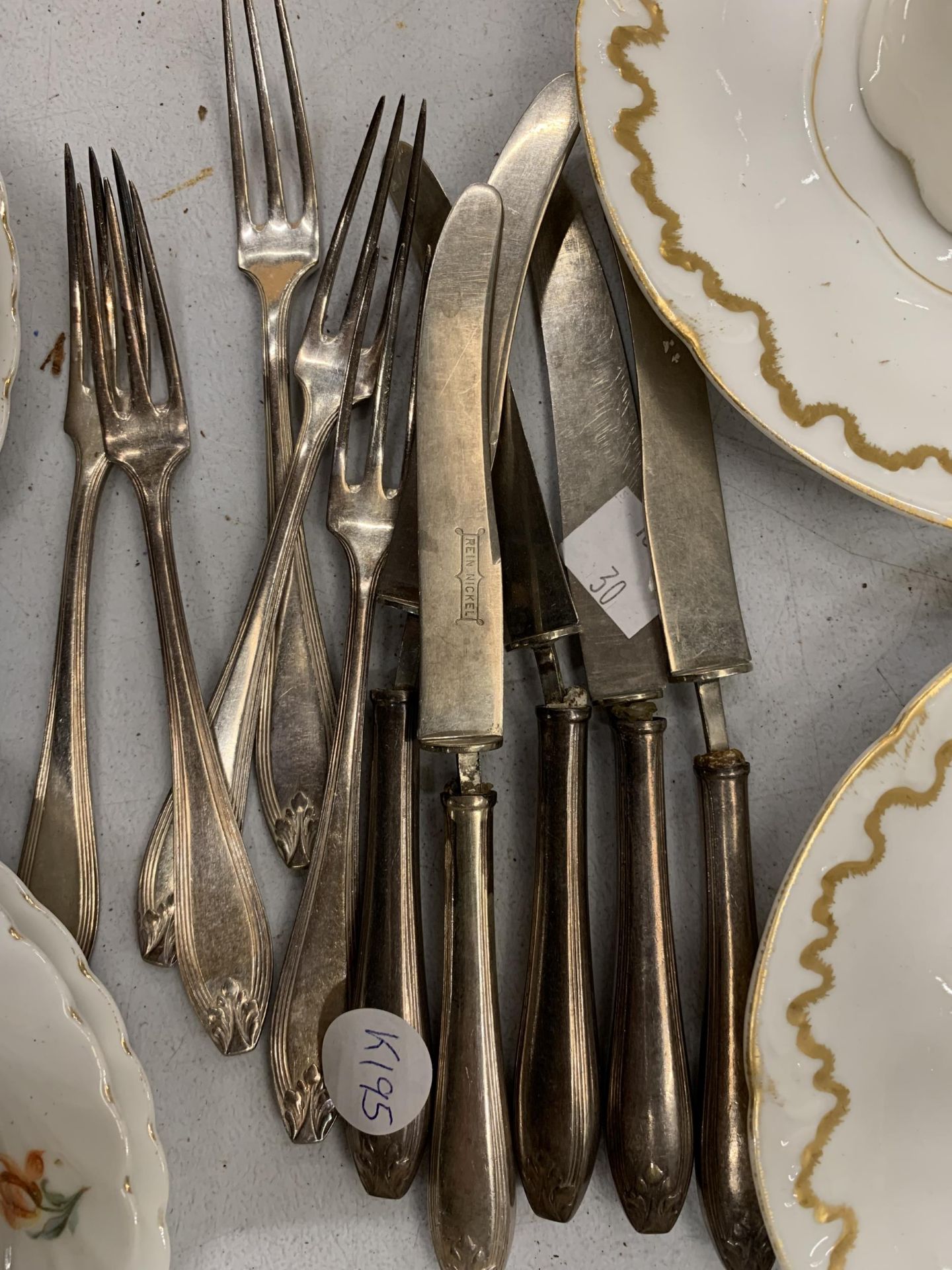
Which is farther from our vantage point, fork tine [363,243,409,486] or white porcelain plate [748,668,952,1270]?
fork tine [363,243,409,486]

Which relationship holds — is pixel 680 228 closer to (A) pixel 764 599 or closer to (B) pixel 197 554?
(A) pixel 764 599

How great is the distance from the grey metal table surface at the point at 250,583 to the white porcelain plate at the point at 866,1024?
8cm

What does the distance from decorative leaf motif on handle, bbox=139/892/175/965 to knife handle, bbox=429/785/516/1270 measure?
152 mm

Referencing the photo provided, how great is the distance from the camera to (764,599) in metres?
0.55

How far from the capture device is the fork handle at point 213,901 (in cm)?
48

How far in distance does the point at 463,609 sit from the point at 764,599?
0.20 m

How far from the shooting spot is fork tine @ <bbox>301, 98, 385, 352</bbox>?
1.79 ft

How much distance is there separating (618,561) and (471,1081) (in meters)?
0.29

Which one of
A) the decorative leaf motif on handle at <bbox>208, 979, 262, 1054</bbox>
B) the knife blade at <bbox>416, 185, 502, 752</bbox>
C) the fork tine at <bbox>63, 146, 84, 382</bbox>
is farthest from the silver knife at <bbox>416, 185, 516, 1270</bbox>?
→ the fork tine at <bbox>63, 146, 84, 382</bbox>

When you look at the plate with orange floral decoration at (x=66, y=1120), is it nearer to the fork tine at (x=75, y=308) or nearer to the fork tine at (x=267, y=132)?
the fork tine at (x=75, y=308)

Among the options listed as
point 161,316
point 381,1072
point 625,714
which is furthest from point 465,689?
point 161,316

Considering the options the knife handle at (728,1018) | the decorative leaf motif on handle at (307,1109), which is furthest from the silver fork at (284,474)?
the knife handle at (728,1018)

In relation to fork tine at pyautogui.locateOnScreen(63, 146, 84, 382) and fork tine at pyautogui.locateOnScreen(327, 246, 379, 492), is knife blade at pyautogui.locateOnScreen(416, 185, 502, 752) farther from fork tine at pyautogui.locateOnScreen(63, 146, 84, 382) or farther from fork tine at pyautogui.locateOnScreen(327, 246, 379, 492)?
fork tine at pyautogui.locateOnScreen(63, 146, 84, 382)

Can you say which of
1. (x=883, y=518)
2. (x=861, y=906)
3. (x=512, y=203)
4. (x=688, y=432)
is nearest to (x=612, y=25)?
(x=512, y=203)
